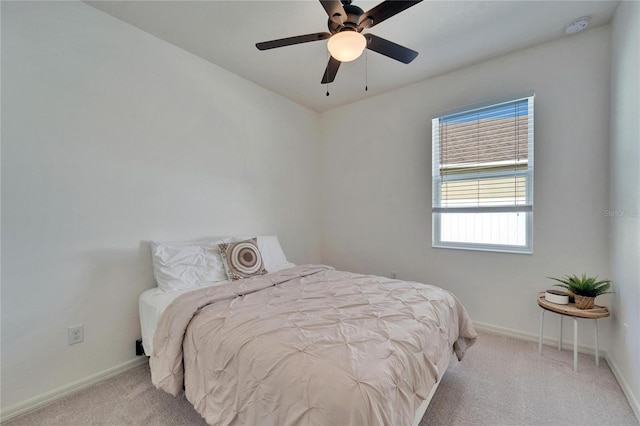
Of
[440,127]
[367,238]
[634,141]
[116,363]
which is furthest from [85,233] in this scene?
[634,141]

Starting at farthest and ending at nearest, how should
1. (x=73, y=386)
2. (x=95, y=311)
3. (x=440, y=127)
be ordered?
(x=440, y=127), (x=95, y=311), (x=73, y=386)

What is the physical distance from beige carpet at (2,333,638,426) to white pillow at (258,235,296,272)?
4.23ft

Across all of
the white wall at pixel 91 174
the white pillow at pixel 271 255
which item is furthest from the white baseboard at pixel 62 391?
the white pillow at pixel 271 255

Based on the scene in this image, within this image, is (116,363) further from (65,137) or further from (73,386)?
(65,137)

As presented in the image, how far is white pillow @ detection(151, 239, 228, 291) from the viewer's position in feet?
6.98

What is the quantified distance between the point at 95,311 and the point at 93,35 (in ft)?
6.74

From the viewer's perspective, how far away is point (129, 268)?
7.15 ft

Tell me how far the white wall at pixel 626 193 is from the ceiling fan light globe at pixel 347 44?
1.70 m

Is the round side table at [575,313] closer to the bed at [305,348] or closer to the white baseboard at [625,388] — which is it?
the white baseboard at [625,388]

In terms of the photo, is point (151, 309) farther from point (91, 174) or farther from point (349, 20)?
point (349, 20)

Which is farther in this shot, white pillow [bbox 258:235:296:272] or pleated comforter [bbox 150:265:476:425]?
white pillow [bbox 258:235:296:272]

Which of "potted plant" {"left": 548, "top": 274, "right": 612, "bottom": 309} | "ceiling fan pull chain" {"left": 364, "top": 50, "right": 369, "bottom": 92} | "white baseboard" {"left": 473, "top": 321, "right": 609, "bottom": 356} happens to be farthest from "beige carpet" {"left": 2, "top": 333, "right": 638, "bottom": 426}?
"ceiling fan pull chain" {"left": 364, "top": 50, "right": 369, "bottom": 92}

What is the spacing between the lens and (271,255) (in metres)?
2.88

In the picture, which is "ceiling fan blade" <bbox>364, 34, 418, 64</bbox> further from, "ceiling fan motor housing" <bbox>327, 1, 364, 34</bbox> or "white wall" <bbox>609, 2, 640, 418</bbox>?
"white wall" <bbox>609, 2, 640, 418</bbox>
